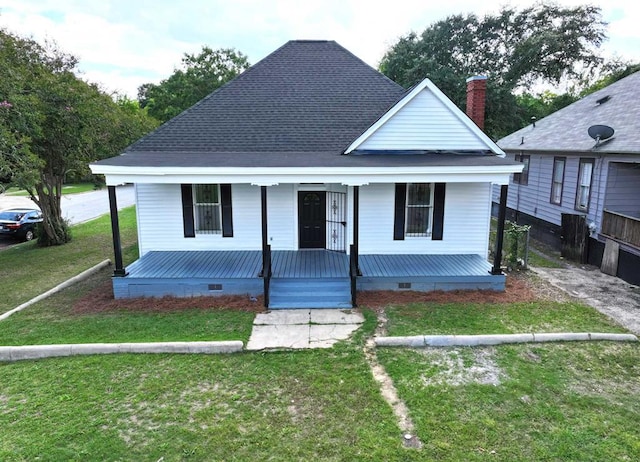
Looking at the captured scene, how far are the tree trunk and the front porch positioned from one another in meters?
8.34

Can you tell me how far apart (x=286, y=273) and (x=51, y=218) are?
12690mm

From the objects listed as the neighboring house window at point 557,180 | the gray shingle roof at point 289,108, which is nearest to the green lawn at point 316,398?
the gray shingle roof at point 289,108

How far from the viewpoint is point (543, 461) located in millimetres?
4812

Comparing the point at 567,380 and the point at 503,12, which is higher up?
the point at 503,12

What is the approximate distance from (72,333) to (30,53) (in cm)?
1232

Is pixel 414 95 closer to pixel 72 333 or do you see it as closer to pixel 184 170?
pixel 184 170

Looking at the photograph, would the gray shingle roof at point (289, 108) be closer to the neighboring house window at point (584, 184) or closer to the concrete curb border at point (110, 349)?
the concrete curb border at point (110, 349)

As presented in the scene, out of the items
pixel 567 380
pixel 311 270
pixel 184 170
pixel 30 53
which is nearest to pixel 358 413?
pixel 567 380

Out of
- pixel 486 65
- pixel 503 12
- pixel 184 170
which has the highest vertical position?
pixel 503 12

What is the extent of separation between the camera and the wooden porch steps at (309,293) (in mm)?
9688

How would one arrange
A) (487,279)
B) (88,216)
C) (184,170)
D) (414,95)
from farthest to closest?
(88,216) → (414,95) → (487,279) → (184,170)

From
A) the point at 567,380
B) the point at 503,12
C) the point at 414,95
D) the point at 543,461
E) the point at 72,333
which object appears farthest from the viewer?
the point at 503,12

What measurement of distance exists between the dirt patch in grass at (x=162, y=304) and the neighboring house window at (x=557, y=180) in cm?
1247

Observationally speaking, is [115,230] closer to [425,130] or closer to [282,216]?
[282,216]
